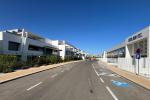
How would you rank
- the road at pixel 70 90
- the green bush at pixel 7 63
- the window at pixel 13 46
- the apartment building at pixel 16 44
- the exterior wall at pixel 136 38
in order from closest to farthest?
the road at pixel 70 90, the green bush at pixel 7 63, the exterior wall at pixel 136 38, the apartment building at pixel 16 44, the window at pixel 13 46

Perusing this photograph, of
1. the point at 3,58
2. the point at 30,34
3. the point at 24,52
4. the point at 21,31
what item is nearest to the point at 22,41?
the point at 24,52

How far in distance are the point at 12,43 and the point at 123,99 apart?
104 ft

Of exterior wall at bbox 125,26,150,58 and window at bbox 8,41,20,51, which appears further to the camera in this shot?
window at bbox 8,41,20,51

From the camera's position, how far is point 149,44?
21516mm

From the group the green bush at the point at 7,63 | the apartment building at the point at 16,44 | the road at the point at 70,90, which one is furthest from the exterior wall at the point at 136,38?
the apartment building at the point at 16,44

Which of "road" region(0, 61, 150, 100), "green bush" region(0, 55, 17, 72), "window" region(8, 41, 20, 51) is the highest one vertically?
"window" region(8, 41, 20, 51)

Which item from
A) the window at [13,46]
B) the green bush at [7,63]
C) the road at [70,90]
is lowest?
the road at [70,90]

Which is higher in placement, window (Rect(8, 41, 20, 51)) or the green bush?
window (Rect(8, 41, 20, 51))

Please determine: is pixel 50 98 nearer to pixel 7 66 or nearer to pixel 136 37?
pixel 7 66

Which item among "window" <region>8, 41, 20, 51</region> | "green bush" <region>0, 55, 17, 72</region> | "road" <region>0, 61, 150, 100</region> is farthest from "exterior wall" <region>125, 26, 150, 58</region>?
"window" <region>8, 41, 20, 51</region>

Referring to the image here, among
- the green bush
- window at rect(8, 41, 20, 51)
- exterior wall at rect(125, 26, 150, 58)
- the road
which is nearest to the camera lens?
the road

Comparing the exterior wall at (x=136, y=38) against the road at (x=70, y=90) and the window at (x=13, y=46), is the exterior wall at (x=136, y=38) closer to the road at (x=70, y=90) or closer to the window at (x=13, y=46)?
the road at (x=70, y=90)

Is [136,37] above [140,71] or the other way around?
above

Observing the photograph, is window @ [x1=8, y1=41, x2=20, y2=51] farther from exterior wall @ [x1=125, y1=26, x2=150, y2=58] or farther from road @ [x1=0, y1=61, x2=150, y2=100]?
exterior wall @ [x1=125, y1=26, x2=150, y2=58]
